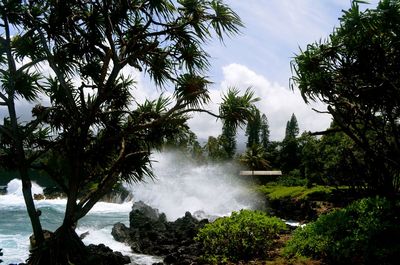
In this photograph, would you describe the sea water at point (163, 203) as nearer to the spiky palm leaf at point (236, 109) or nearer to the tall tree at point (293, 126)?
the spiky palm leaf at point (236, 109)

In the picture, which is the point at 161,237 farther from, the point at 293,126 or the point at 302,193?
the point at 293,126

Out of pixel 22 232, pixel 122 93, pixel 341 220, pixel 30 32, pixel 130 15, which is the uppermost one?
pixel 130 15

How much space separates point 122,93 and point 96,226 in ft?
45.4

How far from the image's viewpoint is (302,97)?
6.87 m

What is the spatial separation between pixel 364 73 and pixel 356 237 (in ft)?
8.20

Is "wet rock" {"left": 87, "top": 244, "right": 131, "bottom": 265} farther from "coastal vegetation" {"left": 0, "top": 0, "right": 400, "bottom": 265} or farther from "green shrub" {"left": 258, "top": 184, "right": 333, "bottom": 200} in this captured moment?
"green shrub" {"left": 258, "top": 184, "right": 333, "bottom": 200}

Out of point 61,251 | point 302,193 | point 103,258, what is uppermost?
point 302,193

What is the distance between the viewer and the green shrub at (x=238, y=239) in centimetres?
617

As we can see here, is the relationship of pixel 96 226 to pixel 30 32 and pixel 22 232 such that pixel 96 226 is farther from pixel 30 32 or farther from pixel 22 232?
pixel 30 32

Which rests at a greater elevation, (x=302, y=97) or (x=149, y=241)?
(x=302, y=97)

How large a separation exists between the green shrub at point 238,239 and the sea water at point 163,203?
254 inches

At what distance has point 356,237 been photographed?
4.88 meters

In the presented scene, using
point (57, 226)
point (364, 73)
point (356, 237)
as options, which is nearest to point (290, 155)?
point (57, 226)

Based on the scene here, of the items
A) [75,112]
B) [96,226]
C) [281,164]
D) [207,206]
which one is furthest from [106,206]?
[75,112]
